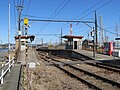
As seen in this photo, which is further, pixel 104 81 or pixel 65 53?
pixel 65 53

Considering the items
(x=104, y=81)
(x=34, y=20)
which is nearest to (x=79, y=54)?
(x=34, y=20)

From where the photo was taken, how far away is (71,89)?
10500mm

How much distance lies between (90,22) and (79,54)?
578cm

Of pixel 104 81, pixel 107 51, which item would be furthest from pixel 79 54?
pixel 104 81

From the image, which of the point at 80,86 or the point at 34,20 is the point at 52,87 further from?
the point at 34,20

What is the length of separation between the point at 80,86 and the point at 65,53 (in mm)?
34135

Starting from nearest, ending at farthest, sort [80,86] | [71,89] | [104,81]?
[71,89]
[80,86]
[104,81]

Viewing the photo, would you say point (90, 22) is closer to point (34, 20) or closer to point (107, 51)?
point (107, 51)

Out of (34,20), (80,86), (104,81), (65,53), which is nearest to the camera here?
(80,86)

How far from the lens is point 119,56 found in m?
25.6

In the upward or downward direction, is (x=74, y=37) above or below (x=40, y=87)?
above

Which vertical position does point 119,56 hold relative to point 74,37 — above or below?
below

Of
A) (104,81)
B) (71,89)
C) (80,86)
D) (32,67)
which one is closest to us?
(71,89)

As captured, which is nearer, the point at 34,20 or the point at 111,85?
the point at 111,85
